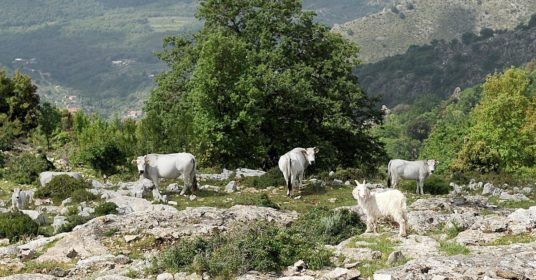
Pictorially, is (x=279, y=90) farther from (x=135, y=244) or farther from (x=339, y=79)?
(x=135, y=244)

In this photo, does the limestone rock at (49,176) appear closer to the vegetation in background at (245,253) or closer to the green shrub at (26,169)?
the green shrub at (26,169)

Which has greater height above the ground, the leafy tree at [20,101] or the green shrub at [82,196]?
the leafy tree at [20,101]

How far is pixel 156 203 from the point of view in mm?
26844

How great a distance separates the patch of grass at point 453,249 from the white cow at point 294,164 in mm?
13907

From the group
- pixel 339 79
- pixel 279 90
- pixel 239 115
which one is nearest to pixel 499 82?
pixel 339 79

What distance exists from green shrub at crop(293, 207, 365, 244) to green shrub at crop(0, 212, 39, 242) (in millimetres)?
9111

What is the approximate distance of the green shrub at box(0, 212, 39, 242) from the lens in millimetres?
22328

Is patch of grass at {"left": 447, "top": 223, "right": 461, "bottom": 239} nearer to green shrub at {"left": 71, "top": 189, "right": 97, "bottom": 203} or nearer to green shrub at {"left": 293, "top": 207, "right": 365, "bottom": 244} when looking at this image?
green shrub at {"left": 293, "top": 207, "right": 365, "bottom": 244}

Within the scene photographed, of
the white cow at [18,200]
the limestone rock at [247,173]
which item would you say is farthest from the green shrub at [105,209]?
the limestone rock at [247,173]

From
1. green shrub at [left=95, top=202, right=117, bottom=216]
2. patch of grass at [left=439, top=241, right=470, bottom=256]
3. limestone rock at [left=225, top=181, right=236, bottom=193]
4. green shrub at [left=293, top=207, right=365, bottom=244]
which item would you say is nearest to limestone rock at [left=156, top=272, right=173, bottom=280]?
green shrub at [left=293, top=207, right=365, bottom=244]

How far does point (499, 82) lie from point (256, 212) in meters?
41.9

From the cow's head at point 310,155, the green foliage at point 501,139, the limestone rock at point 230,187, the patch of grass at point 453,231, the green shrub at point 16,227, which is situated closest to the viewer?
the patch of grass at point 453,231

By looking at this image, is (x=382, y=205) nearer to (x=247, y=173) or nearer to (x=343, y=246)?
(x=343, y=246)

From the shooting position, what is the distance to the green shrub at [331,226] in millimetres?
19453
